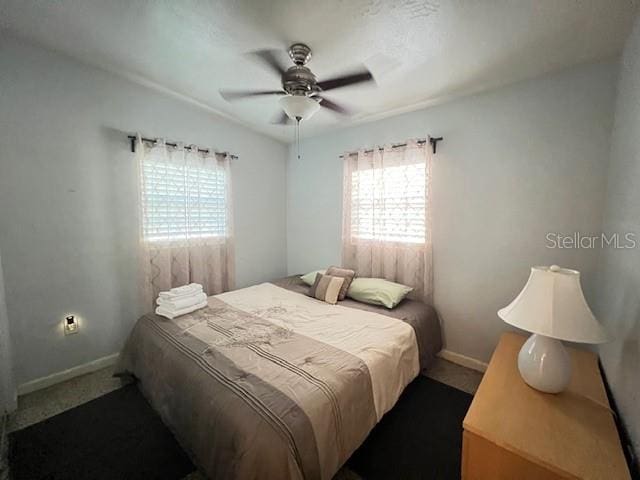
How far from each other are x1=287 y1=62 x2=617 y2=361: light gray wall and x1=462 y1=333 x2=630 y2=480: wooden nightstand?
38.3 inches

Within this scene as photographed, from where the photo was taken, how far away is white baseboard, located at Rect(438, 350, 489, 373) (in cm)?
227

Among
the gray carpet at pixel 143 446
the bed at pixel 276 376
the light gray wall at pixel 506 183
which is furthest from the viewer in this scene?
the light gray wall at pixel 506 183

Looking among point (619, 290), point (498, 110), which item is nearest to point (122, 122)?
point (498, 110)

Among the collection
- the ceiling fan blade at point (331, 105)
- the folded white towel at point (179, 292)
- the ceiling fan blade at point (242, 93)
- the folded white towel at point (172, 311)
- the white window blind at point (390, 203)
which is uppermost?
the ceiling fan blade at point (242, 93)

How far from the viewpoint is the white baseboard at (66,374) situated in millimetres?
1888

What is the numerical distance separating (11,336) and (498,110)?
4.18 meters

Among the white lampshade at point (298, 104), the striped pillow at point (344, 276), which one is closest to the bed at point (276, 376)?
the striped pillow at point (344, 276)

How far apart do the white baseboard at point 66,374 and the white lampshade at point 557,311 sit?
308 centimetres

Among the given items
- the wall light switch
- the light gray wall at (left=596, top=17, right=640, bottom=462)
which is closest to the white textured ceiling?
the light gray wall at (left=596, top=17, right=640, bottom=462)

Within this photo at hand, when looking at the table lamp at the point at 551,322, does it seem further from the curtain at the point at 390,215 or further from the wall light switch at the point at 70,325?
the wall light switch at the point at 70,325

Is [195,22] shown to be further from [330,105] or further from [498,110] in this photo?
[498,110]

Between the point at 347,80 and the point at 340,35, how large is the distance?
28 centimetres

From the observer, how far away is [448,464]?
4.68ft

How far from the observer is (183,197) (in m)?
2.55
